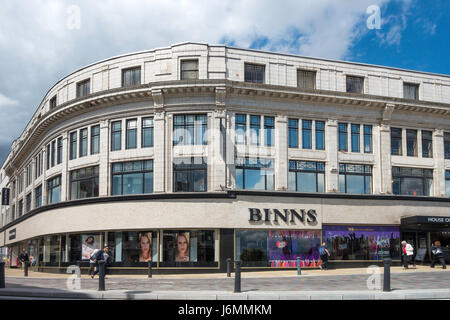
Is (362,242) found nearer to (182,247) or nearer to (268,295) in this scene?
(182,247)

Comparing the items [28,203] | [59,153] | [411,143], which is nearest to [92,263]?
[59,153]

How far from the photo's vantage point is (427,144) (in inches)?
1468

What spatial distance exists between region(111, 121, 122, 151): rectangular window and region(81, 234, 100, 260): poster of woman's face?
20.4 feet

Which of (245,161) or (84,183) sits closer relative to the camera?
(245,161)

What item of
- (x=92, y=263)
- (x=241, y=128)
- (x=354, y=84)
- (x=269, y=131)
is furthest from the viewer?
(x=354, y=84)

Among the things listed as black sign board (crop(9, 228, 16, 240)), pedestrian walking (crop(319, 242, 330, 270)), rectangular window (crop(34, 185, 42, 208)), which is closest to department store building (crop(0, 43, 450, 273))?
pedestrian walking (crop(319, 242, 330, 270))

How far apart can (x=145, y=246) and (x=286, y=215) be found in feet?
30.9

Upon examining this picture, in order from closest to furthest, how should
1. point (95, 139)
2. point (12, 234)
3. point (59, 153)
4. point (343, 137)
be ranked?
point (343, 137)
point (95, 139)
point (59, 153)
point (12, 234)

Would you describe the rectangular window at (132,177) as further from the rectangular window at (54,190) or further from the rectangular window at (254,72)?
the rectangular window at (254,72)

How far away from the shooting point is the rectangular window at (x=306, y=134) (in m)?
34.2

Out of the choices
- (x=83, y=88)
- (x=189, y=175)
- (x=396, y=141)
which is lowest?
(x=189, y=175)

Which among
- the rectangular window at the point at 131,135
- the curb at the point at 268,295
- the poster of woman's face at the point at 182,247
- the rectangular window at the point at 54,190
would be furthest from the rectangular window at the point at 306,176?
the rectangular window at the point at 54,190

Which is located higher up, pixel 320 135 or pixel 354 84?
pixel 354 84

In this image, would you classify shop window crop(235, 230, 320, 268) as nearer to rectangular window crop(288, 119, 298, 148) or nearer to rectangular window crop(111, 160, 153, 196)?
rectangular window crop(288, 119, 298, 148)
